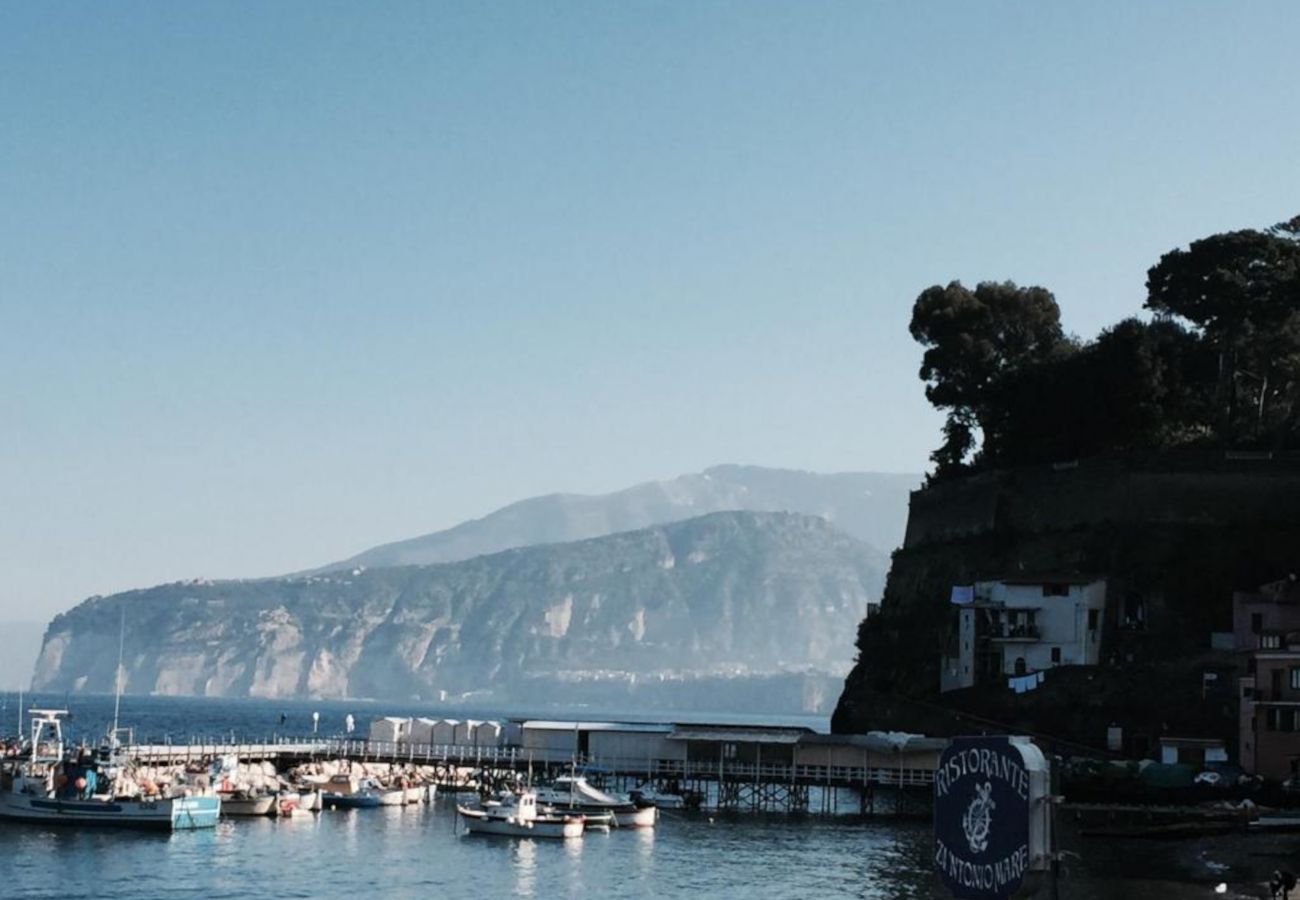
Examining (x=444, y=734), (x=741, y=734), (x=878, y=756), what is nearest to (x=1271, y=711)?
(x=878, y=756)

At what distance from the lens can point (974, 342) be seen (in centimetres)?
12569

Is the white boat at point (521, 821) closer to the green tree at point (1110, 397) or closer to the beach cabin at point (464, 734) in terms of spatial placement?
the beach cabin at point (464, 734)

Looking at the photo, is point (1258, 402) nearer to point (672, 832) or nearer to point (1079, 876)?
point (672, 832)

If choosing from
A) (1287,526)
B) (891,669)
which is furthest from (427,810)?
(1287,526)

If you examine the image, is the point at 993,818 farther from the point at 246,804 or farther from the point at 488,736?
the point at 488,736

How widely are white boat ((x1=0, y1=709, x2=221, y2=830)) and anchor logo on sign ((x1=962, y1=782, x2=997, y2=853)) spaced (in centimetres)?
6127

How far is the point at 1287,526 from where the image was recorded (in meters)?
102

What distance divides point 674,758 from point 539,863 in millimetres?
29038

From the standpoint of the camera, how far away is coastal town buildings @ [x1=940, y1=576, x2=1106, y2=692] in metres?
102

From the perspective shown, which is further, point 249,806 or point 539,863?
point 249,806

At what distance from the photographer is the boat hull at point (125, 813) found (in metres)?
76.6

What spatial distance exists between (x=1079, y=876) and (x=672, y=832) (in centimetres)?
2625

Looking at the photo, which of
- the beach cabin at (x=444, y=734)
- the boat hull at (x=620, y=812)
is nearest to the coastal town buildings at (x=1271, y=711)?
the boat hull at (x=620, y=812)

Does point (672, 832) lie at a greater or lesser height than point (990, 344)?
lesser
